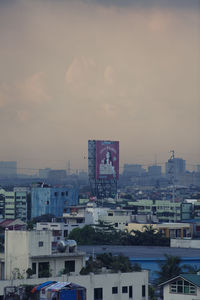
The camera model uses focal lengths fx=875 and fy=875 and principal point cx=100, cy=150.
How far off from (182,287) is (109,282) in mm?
3164

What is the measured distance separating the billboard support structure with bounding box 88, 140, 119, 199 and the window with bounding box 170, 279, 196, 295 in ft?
242

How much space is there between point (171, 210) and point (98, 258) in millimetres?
54624

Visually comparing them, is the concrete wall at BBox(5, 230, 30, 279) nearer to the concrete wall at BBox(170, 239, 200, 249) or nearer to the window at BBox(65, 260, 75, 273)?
the window at BBox(65, 260, 75, 273)

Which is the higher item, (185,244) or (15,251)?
(15,251)

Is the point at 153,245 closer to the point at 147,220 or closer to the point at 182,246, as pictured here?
the point at 182,246

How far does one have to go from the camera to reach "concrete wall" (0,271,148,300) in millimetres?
30359

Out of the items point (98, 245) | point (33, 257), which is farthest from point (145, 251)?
point (33, 257)

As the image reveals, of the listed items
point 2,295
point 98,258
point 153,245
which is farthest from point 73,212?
point 2,295

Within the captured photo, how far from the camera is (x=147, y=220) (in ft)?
249

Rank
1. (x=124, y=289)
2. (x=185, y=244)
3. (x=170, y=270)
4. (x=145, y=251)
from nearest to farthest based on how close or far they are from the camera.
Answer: (x=124, y=289), (x=170, y=270), (x=145, y=251), (x=185, y=244)

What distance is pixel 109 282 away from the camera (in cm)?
3161

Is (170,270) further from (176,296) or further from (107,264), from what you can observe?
(176,296)

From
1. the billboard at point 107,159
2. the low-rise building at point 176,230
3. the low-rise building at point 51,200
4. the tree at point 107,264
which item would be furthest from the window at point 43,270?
the billboard at point 107,159

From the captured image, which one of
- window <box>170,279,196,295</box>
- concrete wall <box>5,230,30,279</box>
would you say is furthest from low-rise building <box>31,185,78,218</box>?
window <box>170,279,196,295</box>
